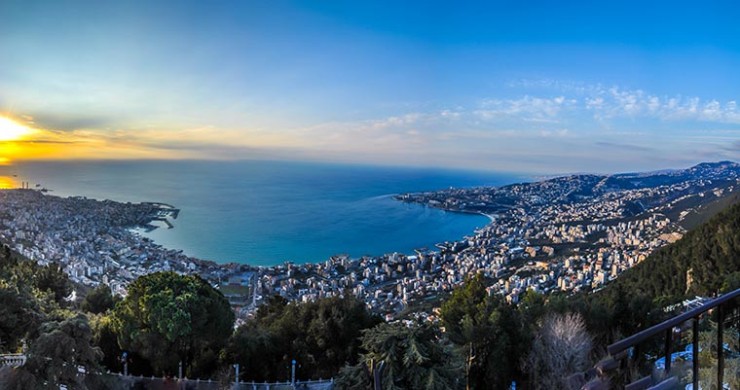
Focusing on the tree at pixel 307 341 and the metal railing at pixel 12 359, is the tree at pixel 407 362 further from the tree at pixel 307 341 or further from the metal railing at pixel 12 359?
the metal railing at pixel 12 359

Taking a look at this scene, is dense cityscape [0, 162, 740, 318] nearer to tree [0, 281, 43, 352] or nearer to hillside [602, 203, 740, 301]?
hillside [602, 203, 740, 301]

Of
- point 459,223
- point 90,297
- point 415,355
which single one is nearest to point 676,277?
point 415,355

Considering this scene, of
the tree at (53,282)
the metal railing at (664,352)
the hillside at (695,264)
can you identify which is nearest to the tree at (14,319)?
the tree at (53,282)

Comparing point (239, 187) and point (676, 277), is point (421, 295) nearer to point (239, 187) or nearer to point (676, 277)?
point (676, 277)

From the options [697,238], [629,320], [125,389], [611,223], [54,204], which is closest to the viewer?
[125,389]

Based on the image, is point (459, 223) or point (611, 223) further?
point (459, 223)

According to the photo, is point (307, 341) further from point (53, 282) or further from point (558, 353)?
point (53, 282)
